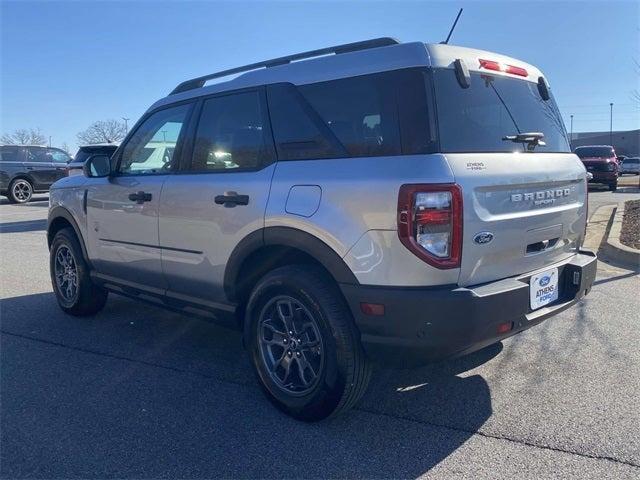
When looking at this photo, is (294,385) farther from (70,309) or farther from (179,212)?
(70,309)

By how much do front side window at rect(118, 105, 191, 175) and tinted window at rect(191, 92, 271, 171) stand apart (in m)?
0.29

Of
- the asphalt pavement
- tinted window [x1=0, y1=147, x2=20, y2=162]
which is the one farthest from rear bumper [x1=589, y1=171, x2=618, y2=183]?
tinted window [x1=0, y1=147, x2=20, y2=162]

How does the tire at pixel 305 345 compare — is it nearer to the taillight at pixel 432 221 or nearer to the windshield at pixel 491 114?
the taillight at pixel 432 221

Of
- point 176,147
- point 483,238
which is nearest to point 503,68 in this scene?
point 483,238

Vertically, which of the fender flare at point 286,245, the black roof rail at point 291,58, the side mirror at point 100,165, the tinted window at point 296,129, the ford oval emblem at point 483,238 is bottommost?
the fender flare at point 286,245

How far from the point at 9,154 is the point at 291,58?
18030 millimetres

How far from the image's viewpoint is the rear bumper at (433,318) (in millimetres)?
2695

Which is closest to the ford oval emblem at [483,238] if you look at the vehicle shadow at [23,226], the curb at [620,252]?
the curb at [620,252]

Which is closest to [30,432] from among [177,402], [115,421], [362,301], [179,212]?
[115,421]

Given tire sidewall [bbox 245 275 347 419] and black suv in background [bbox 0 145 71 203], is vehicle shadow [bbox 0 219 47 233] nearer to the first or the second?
black suv in background [bbox 0 145 71 203]

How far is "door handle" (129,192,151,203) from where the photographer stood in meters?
4.20

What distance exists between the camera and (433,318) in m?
2.69

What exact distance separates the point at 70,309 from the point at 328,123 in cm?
350

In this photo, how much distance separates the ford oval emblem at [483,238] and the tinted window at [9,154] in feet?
63.2
